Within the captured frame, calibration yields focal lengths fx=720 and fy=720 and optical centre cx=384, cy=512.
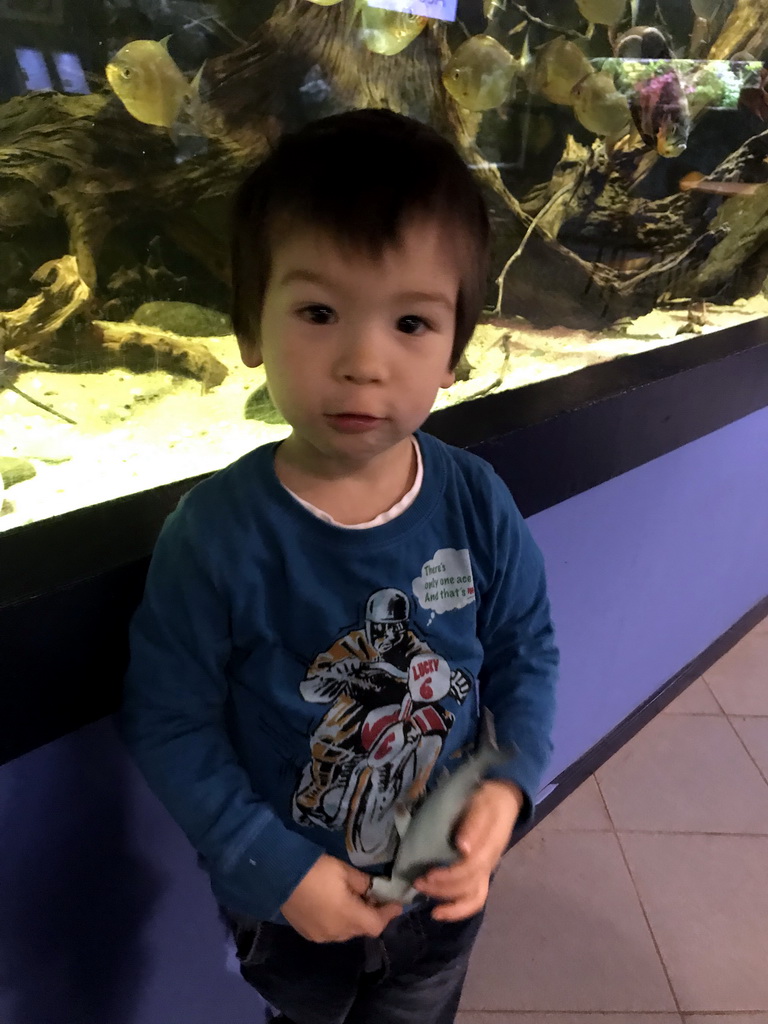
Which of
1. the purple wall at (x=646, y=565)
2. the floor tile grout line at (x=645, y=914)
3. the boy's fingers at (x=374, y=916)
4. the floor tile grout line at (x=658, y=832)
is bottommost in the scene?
the floor tile grout line at (x=658, y=832)

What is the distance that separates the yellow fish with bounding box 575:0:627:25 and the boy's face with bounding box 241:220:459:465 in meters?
1.16

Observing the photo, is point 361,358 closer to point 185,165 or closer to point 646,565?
point 185,165

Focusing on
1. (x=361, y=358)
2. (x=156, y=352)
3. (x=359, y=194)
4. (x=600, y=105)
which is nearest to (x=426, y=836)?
(x=361, y=358)

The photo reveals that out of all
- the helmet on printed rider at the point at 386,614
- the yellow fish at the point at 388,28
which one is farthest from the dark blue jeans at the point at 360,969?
the yellow fish at the point at 388,28

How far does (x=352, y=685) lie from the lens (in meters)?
0.68

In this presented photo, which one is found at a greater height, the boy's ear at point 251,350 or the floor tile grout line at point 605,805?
the boy's ear at point 251,350

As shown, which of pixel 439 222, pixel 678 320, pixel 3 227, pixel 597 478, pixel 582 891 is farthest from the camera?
pixel 678 320

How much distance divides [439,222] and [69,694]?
51cm

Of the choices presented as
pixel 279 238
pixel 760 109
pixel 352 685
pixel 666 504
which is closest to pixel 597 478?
pixel 666 504

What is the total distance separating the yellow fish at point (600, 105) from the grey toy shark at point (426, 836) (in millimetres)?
1365

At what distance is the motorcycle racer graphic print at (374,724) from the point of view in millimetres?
670

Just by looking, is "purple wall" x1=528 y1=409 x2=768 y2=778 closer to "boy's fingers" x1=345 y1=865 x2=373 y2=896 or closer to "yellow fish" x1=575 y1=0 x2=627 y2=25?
"boy's fingers" x1=345 y1=865 x2=373 y2=896

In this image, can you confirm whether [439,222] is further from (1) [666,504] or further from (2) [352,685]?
(1) [666,504]

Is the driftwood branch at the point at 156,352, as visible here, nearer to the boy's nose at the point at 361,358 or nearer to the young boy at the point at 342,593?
the young boy at the point at 342,593
